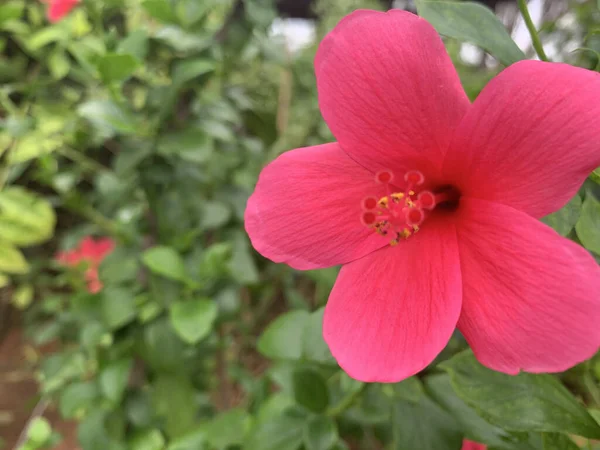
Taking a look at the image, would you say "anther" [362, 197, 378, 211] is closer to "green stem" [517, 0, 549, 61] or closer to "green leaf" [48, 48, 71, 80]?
"green stem" [517, 0, 549, 61]

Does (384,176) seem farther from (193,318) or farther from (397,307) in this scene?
(193,318)

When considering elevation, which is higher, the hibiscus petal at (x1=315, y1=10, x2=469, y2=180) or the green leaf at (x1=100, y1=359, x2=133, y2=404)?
the hibiscus petal at (x1=315, y1=10, x2=469, y2=180)

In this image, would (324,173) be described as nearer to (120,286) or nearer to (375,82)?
(375,82)

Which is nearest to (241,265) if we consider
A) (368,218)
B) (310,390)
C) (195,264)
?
(195,264)

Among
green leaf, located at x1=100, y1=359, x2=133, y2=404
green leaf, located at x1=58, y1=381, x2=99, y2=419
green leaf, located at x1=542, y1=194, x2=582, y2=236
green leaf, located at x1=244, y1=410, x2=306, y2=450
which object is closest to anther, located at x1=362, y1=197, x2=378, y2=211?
green leaf, located at x1=542, y1=194, x2=582, y2=236

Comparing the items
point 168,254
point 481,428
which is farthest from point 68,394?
point 481,428
